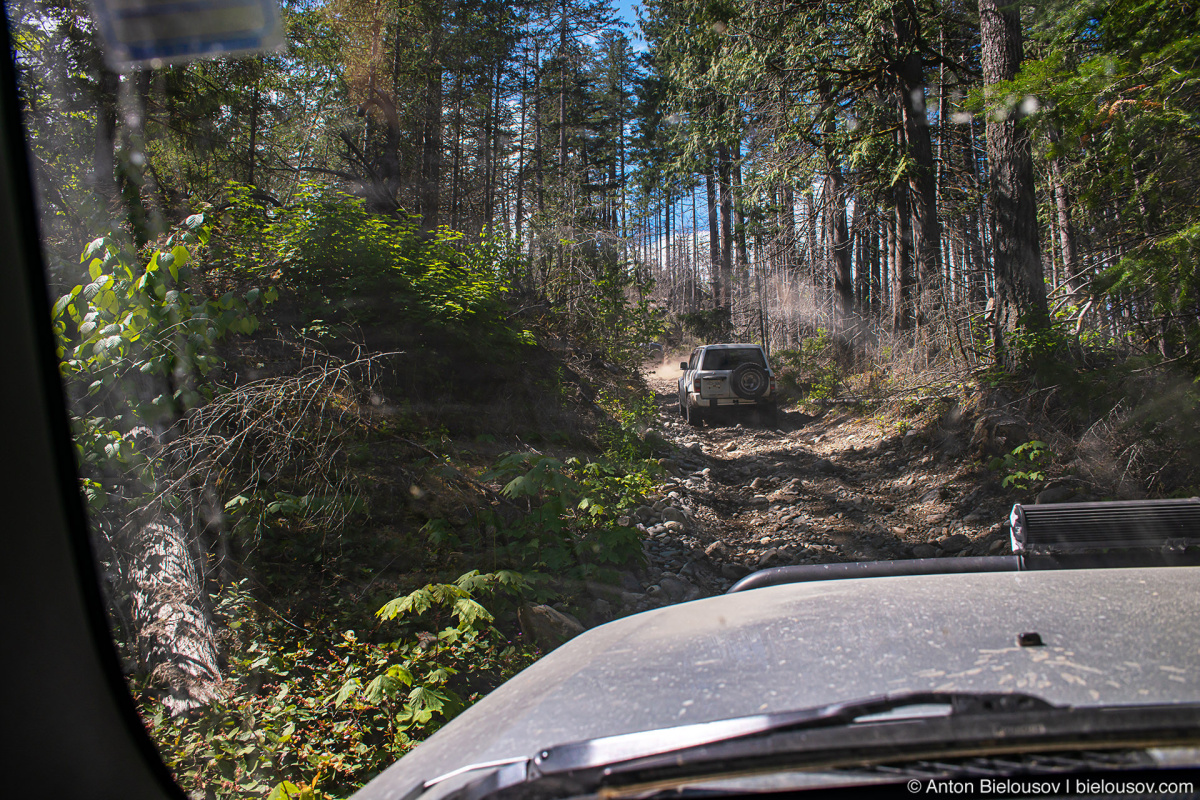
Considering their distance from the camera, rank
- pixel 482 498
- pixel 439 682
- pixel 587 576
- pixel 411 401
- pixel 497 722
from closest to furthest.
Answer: pixel 497 722 < pixel 439 682 < pixel 587 576 < pixel 482 498 < pixel 411 401

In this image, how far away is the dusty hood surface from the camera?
140cm

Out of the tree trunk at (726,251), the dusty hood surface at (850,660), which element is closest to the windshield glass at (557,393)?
the dusty hood surface at (850,660)

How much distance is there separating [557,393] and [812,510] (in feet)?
13.6

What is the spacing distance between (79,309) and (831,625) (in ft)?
13.1

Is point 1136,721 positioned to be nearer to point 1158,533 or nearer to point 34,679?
point 1158,533

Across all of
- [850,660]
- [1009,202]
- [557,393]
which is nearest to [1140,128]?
[1009,202]

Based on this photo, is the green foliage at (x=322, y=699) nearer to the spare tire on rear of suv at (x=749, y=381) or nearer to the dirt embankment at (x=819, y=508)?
the dirt embankment at (x=819, y=508)

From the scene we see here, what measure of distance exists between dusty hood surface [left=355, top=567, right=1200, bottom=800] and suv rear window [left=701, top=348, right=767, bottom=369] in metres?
12.5

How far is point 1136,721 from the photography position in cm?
114

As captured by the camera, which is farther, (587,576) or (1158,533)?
(587,576)

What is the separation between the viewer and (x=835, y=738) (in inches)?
46.6

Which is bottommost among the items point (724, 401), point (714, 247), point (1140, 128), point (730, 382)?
point (724, 401)

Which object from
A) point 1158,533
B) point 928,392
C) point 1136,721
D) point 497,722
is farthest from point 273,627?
point 928,392

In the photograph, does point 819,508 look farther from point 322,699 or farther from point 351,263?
point 351,263
